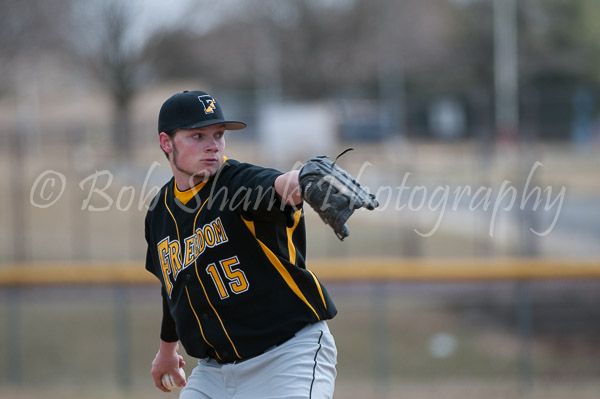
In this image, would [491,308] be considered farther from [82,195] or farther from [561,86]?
[561,86]

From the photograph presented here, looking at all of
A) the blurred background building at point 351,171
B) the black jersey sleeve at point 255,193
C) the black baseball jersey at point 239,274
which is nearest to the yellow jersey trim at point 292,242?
the black baseball jersey at point 239,274

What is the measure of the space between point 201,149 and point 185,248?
0.38 meters

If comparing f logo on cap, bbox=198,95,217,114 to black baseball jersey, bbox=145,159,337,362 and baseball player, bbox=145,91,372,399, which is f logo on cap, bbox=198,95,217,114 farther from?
black baseball jersey, bbox=145,159,337,362

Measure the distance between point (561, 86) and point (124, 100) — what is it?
866 inches

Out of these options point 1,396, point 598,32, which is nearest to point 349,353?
point 1,396

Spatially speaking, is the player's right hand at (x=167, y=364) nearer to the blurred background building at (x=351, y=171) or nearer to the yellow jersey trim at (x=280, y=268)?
the yellow jersey trim at (x=280, y=268)

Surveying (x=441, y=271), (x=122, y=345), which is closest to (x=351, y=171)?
(x=441, y=271)

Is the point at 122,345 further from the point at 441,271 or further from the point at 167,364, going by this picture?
the point at 167,364

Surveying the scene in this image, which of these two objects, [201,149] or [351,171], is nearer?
[201,149]

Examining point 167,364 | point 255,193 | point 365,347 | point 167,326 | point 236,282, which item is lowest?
point 365,347

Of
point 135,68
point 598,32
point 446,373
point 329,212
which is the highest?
point 598,32

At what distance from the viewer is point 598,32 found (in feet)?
98.9

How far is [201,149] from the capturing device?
3035mm

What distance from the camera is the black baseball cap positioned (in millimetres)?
2984
